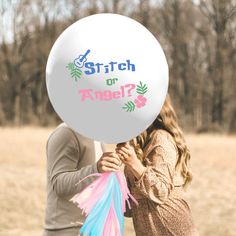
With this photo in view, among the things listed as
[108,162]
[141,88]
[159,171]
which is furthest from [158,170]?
[141,88]

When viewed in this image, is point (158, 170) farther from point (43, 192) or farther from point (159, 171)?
point (43, 192)

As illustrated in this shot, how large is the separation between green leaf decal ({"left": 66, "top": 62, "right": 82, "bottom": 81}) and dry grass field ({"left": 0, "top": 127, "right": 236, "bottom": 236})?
4220mm

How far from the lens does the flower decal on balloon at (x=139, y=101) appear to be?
2.28m

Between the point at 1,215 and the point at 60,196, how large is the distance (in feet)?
16.3

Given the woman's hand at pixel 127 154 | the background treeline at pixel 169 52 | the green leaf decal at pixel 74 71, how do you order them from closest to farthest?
the green leaf decal at pixel 74 71, the woman's hand at pixel 127 154, the background treeline at pixel 169 52

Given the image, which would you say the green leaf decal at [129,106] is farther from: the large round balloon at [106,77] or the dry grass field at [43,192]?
the dry grass field at [43,192]

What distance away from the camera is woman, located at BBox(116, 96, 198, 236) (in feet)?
7.97

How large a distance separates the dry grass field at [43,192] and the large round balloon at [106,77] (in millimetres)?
4104

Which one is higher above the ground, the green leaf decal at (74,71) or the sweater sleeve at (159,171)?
the green leaf decal at (74,71)

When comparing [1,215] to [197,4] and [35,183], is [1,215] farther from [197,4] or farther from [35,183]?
[197,4]

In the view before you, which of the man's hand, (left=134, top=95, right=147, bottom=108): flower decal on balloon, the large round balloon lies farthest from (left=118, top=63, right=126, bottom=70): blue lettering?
the man's hand

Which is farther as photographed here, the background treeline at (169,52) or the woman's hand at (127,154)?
the background treeline at (169,52)

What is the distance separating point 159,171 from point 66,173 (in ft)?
1.21

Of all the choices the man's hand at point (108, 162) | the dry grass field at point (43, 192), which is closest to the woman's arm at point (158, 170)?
the man's hand at point (108, 162)
